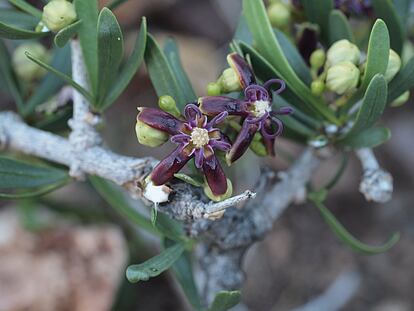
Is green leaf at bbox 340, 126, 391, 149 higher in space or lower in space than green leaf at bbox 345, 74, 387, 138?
lower

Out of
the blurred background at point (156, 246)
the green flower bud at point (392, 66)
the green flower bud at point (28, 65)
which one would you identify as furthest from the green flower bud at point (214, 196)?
the blurred background at point (156, 246)

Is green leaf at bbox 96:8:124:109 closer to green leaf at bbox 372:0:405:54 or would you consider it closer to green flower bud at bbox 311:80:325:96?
green flower bud at bbox 311:80:325:96

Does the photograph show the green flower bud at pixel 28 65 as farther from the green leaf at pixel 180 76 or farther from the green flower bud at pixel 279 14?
the green flower bud at pixel 279 14

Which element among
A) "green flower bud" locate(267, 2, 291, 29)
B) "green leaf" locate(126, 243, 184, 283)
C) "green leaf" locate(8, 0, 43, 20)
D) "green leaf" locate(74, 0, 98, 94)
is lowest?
"green leaf" locate(126, 243, 184, 283)

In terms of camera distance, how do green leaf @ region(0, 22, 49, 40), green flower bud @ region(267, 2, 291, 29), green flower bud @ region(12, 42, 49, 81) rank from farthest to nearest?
green flower bud @ region(12, 42, 49, 81)
green flower bud @ region(267, 2, 291, 29)
green leaf @ region(0, 22, 49, 40)

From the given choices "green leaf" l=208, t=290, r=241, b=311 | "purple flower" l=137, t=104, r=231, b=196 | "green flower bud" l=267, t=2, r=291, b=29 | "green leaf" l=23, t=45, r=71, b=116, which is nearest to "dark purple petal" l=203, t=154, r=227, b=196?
"purple flower" l=137, t=104, r=231, b=196

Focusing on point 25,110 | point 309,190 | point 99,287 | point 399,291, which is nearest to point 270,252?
point 399,291

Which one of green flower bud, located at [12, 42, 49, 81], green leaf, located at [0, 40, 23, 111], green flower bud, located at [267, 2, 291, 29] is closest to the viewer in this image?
green flower bud, located at [267, 2, 291, 29]
